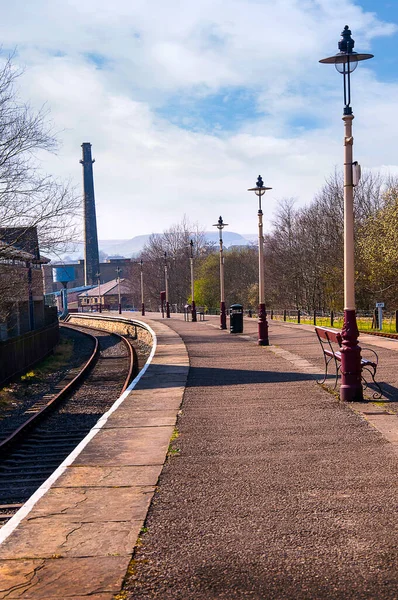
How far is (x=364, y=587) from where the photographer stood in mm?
4445

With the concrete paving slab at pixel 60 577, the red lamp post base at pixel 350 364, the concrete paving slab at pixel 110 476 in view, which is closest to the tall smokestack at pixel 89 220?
the red lamp post base at pixel 350 364

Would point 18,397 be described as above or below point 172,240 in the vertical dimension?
below

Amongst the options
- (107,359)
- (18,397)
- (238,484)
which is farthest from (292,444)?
(107,359)

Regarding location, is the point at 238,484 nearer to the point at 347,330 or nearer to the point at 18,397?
the point at 347,330

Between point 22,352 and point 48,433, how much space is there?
14.2m

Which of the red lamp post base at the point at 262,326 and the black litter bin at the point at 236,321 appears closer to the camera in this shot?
the red lamp post base at the point at 262,326

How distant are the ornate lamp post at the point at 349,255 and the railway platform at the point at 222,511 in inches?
17.3

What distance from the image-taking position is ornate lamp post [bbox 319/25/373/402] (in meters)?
11.3

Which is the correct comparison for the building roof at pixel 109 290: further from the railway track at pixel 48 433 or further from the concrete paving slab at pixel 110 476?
the concrete paving slab at pixel 110 476

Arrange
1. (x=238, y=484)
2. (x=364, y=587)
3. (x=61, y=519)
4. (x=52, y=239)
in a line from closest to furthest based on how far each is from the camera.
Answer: (x=364, y=587) → (x=61, y=519) → (x=238, y=484) → (x=52, y=239)

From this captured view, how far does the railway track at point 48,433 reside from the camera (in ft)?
32.6

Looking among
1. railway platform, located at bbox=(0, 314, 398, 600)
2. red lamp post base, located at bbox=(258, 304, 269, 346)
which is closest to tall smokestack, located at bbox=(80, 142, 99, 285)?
red lamp post base, located at bbox=(258, 304, 269, 346)

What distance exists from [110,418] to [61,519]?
17.1 ft

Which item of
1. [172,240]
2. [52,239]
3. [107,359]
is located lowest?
[107,359]
